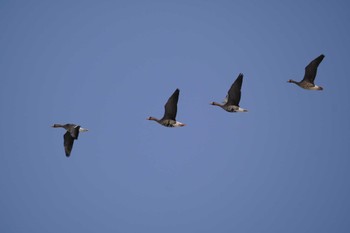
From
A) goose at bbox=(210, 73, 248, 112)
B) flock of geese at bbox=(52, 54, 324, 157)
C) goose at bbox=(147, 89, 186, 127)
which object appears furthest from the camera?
goose at bbox=(210, 73, 248, 112)

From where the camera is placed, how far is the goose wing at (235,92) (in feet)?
143

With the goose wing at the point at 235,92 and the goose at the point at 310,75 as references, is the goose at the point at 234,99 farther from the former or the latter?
the goose at the point at 310,75

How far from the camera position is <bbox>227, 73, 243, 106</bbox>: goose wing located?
4371 cm

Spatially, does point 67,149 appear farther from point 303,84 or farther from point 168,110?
point 303,84

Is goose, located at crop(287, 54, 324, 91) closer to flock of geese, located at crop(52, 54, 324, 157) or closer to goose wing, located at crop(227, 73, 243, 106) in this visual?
flock of geese, located at crop(52, 54, 324, 157)

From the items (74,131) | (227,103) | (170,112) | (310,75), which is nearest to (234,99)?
(227,103)

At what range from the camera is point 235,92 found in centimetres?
4462

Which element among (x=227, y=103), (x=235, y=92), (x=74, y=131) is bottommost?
(x=74, y=131)

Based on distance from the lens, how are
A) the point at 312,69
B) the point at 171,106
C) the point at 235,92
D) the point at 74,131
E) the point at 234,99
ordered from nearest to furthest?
the point at 171,106 < the point at 235,92 < the point at 234,99 < the point at 74,131 < the point at 312,69

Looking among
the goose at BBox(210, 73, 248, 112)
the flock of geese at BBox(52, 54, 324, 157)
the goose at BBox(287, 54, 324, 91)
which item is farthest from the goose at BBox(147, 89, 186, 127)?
the goose at BBox(287, 54, 324, 91)

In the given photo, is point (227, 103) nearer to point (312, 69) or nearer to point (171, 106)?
point (171, 106)

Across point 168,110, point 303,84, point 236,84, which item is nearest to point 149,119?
point 168,110

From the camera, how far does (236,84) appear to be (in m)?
43.9

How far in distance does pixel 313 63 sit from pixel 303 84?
222cm
